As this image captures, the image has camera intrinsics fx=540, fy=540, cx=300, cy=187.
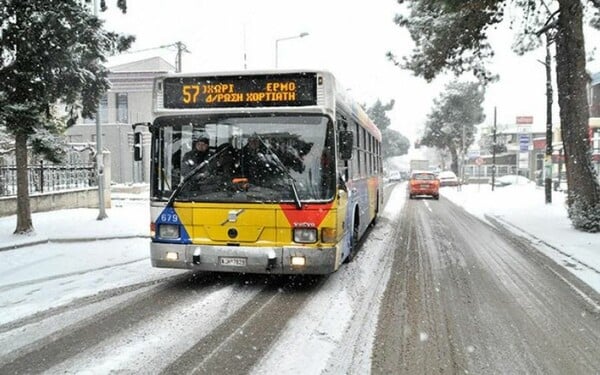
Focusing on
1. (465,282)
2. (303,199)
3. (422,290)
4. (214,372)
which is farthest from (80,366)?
(465,282)

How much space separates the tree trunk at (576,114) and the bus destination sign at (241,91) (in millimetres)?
10187

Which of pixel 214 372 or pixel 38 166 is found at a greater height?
pixel 38 166

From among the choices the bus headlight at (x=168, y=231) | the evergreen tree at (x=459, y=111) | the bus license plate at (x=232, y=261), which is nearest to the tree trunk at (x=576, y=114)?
the bus license plate at (x=232, y=261)

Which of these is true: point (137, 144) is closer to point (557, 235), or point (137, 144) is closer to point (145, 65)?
point (557, 235)

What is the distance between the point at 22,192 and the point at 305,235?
9.04 m

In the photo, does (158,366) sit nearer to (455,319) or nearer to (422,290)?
(455,319)

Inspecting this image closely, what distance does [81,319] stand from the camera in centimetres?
602

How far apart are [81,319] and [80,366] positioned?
1.58 m

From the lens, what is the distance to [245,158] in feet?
23.2

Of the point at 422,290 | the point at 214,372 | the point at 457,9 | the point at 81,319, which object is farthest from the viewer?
the point at 457,9

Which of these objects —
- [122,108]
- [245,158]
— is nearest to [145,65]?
[122,108]

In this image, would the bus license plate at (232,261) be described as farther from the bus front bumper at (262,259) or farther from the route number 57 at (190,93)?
the route number 57 at (190,93)

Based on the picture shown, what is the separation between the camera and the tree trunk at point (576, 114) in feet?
46.4

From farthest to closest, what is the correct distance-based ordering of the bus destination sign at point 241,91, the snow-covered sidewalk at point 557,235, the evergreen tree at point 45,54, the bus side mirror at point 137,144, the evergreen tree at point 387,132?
1. the evergreen tree at point 387,132
2. the evergreen tree at point 45,54
3. the snow-covered sidewalk at point 557,235
4. the bus side mirror at point 137,144
5. the bus destination sign at point 241,91
